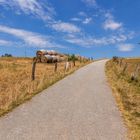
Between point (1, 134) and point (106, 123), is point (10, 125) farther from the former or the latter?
point (106, 123)

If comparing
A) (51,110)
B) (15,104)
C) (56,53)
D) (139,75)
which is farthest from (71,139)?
(56,53)

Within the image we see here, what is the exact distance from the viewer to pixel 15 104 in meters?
11.7

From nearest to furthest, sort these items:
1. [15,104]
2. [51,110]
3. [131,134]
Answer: [131,134] → [51,110] → [15,104]

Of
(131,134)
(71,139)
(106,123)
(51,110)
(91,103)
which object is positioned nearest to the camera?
(71,139)

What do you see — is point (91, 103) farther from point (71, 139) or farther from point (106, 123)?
point (71, 139)

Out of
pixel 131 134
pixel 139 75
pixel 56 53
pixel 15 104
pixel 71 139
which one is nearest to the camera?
pixel 71 139

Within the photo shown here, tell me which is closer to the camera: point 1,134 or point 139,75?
point 1,134

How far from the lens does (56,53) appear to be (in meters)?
63.6

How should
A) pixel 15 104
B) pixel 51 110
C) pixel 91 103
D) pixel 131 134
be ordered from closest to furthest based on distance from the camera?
pixel 131 134
pixel 51 110
pixel 15 104
pixel 91 103

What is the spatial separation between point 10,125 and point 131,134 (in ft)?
11.4

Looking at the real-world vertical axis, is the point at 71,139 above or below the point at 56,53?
below

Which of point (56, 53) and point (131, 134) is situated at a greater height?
point (56, 53)

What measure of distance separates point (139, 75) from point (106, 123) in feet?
54.3

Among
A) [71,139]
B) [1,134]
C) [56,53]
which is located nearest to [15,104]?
[1,134]
